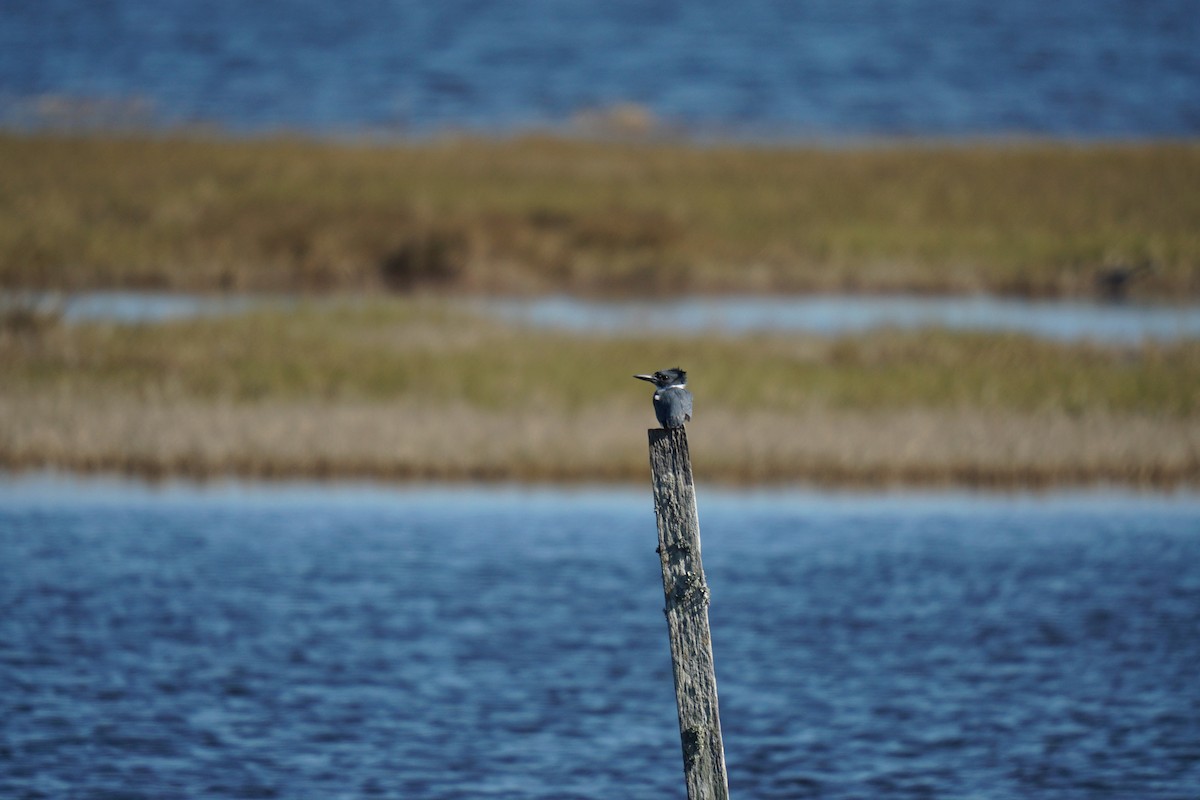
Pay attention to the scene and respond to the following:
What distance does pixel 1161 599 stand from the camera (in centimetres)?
1836

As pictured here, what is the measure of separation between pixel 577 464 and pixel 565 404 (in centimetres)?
244

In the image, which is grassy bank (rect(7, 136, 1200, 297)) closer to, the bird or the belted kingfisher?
the bird

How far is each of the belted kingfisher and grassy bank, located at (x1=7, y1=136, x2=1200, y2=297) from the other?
102ft

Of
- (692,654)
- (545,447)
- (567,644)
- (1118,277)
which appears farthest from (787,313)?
(692,654)

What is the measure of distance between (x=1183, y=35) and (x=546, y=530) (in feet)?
384

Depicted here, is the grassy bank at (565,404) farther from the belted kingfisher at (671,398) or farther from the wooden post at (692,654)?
the belted kingfisher at (671,398)

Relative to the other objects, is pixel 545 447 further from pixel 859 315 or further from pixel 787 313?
pixel 859 315

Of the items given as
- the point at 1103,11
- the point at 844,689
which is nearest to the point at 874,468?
the point at 844,689

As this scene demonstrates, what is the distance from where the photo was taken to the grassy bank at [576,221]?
41.6 m

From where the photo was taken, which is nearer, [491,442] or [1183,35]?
[491,442]

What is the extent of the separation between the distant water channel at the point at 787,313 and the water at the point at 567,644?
32.5 ft

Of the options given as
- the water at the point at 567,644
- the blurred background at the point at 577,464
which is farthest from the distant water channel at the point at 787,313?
the water at the point at 567,644

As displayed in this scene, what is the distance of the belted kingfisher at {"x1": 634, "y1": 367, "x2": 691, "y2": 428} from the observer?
8.87 meters

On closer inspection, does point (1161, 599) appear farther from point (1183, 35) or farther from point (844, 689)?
point (1183, 35)
